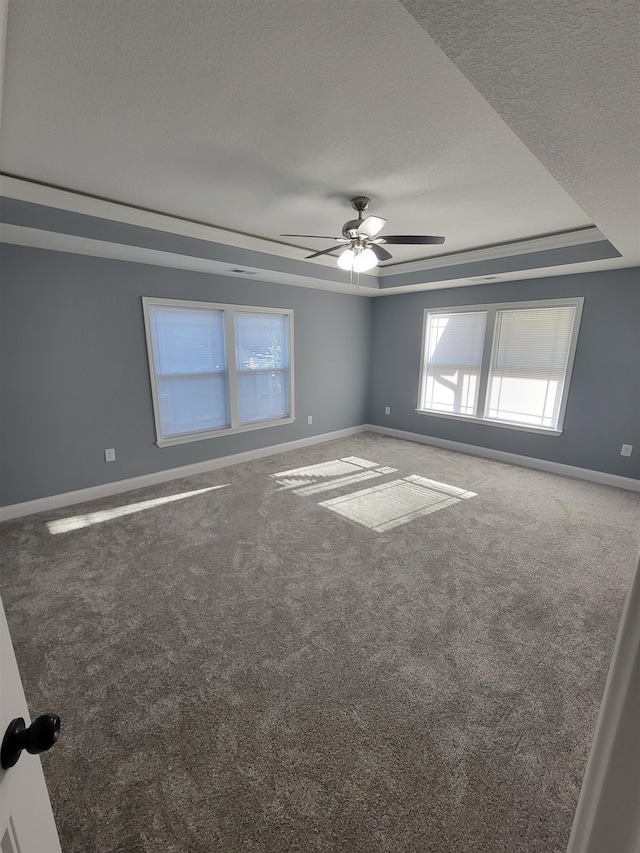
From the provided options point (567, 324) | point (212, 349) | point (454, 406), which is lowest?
point (454, 406)

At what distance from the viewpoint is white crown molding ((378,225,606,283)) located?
132 inches

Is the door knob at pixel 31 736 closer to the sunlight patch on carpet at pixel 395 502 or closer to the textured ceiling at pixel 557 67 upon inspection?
the textured ceiling at pixel 557 67

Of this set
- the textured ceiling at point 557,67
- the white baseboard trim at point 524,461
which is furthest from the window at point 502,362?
the textured ceiling at point 557,67

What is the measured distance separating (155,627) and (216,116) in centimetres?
266

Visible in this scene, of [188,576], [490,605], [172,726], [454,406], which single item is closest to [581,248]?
[454,406]

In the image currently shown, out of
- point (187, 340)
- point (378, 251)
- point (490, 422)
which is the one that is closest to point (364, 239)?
point (378, 251)

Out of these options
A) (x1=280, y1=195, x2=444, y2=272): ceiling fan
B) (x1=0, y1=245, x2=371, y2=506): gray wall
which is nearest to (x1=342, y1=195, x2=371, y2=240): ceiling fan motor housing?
(x1=280, y1=195, x2=444, y2=272): ceiling fan

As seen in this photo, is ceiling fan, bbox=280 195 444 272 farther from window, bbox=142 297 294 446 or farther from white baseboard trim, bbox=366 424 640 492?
white baseboard trim, bbox=366 424 640 492

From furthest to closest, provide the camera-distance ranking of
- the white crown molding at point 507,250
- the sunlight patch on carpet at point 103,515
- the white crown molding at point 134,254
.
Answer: the white crown molding at point 507,250
the sunlight patch on carpet at point 103,515
the white crown molding at point 134,254

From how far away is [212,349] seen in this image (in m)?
4.21

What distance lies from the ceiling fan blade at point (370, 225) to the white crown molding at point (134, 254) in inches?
61.0

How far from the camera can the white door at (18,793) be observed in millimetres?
515

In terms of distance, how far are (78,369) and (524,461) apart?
5052 mm

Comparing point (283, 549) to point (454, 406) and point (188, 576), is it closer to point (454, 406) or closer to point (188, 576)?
point (188, 576)
